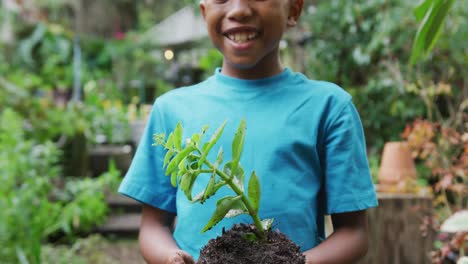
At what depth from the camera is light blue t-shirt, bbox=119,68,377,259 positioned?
1296 mm

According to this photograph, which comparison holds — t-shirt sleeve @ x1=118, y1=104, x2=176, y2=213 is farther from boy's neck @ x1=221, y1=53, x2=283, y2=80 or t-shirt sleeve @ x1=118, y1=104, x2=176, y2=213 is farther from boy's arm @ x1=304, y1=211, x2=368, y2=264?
boy's arm @ x1=304, y1=211, x2=368, y2=264

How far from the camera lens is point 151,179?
1435mm

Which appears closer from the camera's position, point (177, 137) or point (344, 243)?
point (177, 137)

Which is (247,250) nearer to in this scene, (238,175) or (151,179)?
(238,175)

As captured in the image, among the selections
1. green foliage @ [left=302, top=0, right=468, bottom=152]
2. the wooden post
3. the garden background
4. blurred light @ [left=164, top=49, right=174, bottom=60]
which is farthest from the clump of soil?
blurred light @ [left=164, top=49, right=174, bottom=60]

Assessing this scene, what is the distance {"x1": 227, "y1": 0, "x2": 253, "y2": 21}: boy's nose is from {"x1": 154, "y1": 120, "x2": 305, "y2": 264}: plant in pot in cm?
37

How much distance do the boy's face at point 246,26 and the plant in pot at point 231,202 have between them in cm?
37

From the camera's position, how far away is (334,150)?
4.37ft

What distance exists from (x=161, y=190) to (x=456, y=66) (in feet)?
15.0

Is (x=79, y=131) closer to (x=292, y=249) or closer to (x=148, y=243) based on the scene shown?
(x=148, y=243)

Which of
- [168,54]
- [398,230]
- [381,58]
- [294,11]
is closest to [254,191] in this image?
[294,11]

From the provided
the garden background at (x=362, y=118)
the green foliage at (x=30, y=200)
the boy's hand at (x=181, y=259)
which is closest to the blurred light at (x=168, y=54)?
the garden background at (x=362, y=118)

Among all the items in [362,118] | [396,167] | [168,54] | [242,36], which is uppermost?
[242,36]

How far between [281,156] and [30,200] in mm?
2945
